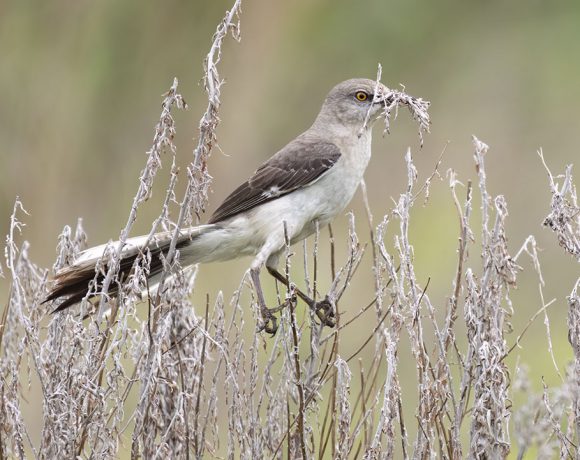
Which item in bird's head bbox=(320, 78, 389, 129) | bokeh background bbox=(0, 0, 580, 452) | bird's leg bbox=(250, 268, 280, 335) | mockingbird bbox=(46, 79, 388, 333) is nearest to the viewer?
bird's leg bbox=(250, 268, 280, 335)

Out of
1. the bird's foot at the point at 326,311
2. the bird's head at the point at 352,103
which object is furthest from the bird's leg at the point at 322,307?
the bird's head at the point at 352,103

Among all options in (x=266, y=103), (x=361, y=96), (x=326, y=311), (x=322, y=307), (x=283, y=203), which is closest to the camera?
A: (x=326, y=311)

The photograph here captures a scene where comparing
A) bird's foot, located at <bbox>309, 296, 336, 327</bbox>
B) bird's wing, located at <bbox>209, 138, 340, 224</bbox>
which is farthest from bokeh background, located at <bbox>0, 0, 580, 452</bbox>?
bird's foot, located at <bbox>309, 296, 336, 327</bbox>

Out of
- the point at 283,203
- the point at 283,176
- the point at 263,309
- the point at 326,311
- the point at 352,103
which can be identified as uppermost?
the point at 352,103

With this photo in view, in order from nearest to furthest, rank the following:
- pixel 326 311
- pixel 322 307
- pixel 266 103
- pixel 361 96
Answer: pixel 326 311 → pixel 322 307 → pixel 361 96 → pixel 266 103

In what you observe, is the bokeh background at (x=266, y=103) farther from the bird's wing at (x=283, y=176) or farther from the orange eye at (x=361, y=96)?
the bird's wing at (x=283, y=176)

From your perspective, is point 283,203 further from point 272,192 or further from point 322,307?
point 322,307

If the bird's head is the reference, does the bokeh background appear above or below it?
above

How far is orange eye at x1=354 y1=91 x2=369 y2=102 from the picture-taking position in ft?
16.0

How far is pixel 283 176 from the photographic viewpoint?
461 cm

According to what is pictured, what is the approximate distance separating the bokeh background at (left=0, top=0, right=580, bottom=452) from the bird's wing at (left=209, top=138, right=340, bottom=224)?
3.12 meters

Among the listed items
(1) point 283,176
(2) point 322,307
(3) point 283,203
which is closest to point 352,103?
(1) point 283,176

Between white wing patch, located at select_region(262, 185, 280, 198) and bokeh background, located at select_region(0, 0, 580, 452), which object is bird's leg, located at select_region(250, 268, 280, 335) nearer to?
white wing patch, located at select_region(262, 185, 280, 198)

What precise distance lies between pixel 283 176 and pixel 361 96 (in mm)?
531
